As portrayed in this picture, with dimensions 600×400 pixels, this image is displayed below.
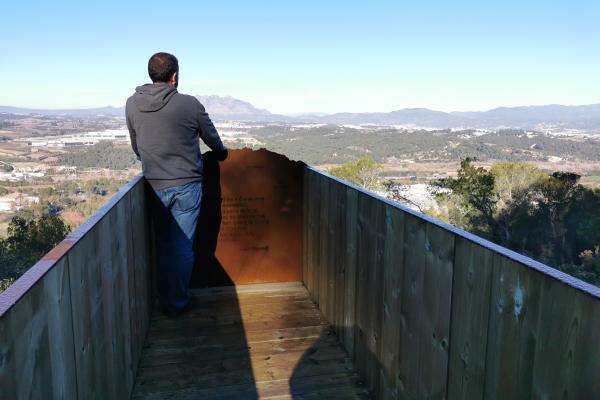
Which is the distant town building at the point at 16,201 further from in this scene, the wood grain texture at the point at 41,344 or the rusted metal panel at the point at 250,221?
the wood grain texture at the point at 41,344

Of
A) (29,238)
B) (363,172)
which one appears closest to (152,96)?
(29,238)

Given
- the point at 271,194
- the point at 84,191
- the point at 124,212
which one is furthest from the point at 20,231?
the point at 124,212

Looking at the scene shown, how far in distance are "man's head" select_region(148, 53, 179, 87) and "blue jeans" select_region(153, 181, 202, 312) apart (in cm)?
77

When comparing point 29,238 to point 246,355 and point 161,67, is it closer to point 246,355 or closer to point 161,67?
point 161,67

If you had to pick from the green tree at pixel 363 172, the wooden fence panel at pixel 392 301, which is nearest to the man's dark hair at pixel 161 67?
the wooden fence panel at pixel 392 301

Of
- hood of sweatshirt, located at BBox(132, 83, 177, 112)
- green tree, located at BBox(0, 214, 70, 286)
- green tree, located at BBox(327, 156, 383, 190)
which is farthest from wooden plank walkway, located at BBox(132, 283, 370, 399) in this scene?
green tree, located at BBox(327, 156, 383, 190)

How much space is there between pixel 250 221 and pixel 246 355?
1.66m

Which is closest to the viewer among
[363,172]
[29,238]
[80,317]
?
[80,317]

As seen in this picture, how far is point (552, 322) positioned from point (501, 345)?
28 centimetres

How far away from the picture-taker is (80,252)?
5.12 ft

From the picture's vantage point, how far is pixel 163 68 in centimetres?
349

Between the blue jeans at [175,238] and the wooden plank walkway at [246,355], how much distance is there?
7.7 inches

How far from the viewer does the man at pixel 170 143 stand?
344 cm

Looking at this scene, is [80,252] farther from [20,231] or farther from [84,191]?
[84,191]
